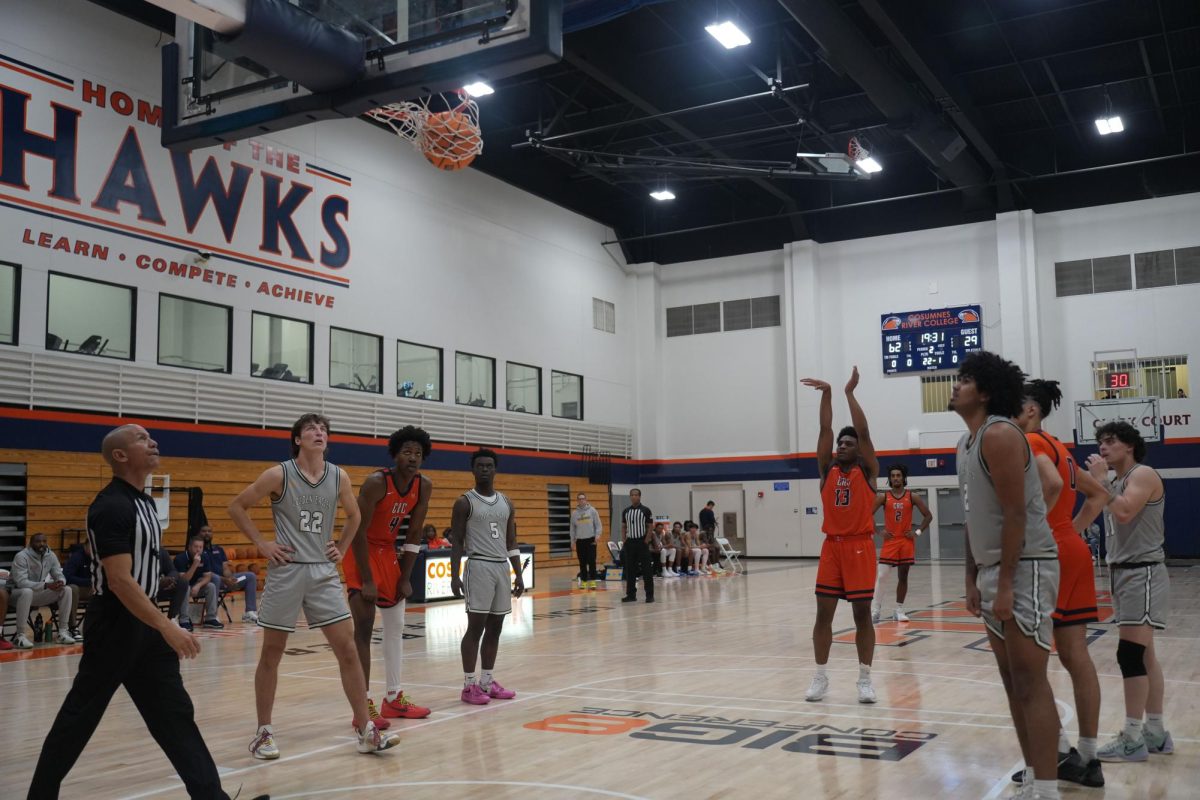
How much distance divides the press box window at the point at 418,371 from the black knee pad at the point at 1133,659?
1831cm

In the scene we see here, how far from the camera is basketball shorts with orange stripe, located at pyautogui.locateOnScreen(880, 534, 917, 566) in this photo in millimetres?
11969

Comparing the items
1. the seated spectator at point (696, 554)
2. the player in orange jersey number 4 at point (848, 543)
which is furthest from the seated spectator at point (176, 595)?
the seated spectator at point (696, 554)

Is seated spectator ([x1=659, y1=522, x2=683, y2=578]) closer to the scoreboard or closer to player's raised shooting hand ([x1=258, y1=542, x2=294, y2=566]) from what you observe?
the scoreboard

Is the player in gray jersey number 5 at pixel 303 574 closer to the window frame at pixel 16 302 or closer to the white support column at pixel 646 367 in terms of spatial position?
the window frame at pixel 16 302

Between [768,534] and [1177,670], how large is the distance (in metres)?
21.0

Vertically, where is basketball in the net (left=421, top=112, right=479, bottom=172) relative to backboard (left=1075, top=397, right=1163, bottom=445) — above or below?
above

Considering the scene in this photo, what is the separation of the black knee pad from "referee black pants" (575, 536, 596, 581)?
14113 mm

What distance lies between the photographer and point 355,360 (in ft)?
69.0

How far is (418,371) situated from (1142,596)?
61.8 ft

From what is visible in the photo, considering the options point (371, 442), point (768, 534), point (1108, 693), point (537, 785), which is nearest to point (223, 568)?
point (371, 442)

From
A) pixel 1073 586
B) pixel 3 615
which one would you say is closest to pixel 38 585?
pixel 3 615

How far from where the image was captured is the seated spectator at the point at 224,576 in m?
13.1

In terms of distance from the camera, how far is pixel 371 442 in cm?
2106

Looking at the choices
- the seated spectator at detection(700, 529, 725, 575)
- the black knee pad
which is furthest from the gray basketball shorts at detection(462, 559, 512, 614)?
the seated spectator at detection(700, 529, 725, 575)
